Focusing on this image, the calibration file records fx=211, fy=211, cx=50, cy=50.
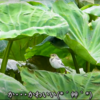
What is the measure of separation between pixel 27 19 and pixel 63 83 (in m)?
0.21

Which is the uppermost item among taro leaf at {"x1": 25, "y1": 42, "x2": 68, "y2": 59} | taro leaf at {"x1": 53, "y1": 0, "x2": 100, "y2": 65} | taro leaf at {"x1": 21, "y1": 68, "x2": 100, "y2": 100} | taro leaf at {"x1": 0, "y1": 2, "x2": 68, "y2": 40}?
taro leaf at {"x1": 0, "y1": 2, "x2": 68, "y2": 40}

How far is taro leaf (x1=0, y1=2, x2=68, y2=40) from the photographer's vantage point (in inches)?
21.0

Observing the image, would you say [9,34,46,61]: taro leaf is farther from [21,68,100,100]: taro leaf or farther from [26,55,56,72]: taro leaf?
[21,68,100,100]: taro leaf

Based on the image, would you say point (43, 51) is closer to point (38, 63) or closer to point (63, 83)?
point (38, 63)

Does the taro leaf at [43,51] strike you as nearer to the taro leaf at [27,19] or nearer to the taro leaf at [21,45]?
the taro leaf at [21,45]

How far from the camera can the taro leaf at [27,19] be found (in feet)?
1.75

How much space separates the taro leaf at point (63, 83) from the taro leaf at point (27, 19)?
4.3 inches

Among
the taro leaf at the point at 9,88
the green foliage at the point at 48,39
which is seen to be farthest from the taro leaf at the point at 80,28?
the taro leaf at the point at 9,88

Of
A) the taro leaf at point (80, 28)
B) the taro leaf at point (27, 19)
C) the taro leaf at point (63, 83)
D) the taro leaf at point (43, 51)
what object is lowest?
the taro leaf at point (43, 51)

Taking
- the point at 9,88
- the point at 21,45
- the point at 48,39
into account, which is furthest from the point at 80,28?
the point at 9,88

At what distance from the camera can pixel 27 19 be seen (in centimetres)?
61

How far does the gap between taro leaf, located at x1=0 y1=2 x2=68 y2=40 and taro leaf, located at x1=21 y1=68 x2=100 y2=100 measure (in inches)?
4.3

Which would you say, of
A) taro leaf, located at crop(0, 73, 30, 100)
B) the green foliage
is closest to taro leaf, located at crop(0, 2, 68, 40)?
the green foliage

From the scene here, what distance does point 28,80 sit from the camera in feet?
1.71
